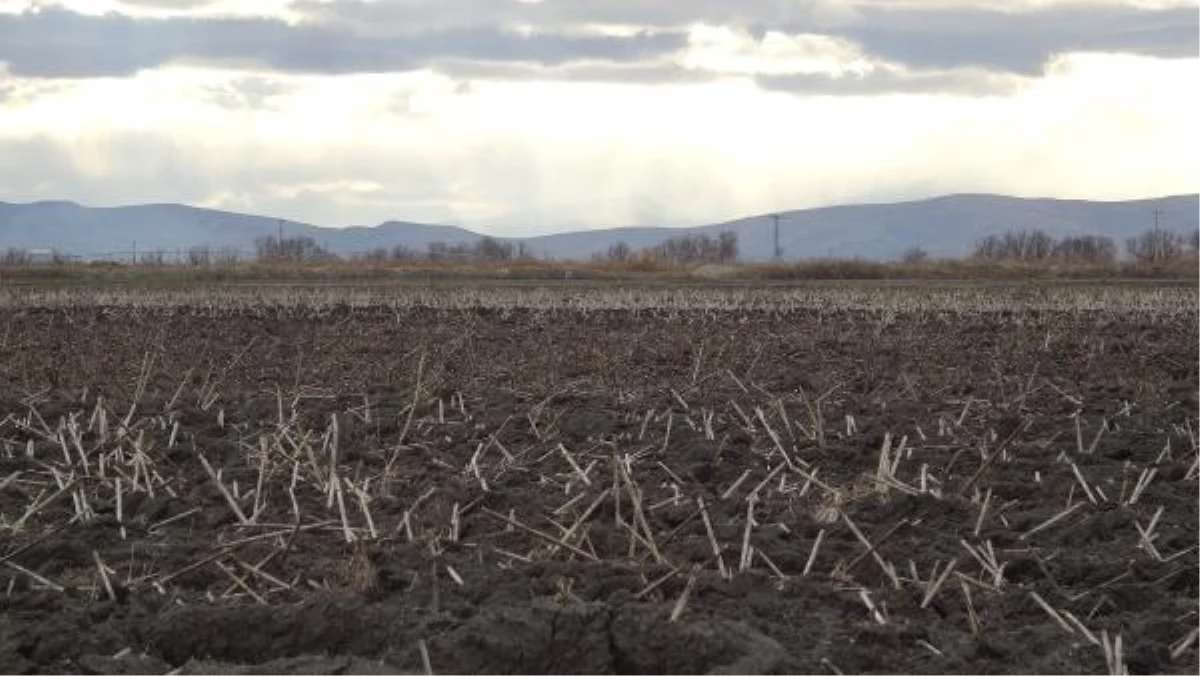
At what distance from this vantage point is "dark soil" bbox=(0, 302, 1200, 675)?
6.18 m

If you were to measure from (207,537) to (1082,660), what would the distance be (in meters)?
4.62

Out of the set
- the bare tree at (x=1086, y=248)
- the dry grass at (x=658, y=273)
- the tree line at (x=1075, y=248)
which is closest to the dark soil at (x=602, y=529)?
the dry grass at (x=658, y=273)

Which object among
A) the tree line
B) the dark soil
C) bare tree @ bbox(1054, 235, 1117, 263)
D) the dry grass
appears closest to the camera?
the dark soil

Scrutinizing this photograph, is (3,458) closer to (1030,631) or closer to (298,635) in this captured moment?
(298,635)

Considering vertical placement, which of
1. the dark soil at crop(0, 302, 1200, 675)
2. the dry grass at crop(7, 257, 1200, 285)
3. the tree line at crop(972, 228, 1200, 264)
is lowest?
the dark soil at crop(0, 302, 1200, 675)

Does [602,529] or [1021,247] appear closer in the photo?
[602,529]

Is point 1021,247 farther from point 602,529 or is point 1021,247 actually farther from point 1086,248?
point 602,529

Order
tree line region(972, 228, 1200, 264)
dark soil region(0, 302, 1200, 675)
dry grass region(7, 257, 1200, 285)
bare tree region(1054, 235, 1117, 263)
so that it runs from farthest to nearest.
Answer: bare tree region(1054, 235, 1117, 263), tree line region(972, 228, 1200, 264), dry grass region(7, 257, 1200, 285), dark soil region(0, 302, 1200, 675)

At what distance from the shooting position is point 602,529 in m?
7.89

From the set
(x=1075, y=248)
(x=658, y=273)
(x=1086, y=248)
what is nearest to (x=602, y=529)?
(x=658, y=273)

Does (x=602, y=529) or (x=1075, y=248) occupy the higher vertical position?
(x=1075, y=248)

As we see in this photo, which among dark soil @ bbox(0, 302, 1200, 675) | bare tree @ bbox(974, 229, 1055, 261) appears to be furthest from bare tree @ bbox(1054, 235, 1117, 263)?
dark soil @ bbox(0, 302, 1200, 675)

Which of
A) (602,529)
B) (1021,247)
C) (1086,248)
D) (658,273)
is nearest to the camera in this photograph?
(602,529)

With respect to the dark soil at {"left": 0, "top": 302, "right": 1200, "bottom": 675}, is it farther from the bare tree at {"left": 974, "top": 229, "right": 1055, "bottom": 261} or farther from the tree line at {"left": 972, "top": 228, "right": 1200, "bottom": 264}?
the bare tree at {"left": 974, "top": 229, "right": 1055, "bottom": 261}
